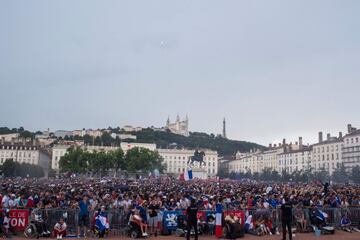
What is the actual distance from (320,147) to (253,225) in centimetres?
10634

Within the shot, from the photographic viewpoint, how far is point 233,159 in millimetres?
180250

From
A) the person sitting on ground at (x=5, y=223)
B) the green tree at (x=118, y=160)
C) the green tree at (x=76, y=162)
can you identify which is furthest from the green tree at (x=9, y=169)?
the person sitting on ground at (x=5, y=223)

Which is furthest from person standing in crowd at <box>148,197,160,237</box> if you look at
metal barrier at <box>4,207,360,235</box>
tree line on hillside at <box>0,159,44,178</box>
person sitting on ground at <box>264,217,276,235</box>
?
tree line on hillside at <box>0,159,44,178</box>

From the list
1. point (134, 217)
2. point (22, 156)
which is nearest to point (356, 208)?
point (134, 217)

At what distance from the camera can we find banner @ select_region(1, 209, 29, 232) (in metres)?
16.6

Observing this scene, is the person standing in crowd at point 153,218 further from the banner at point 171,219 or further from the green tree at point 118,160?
the green tree at point 118,160

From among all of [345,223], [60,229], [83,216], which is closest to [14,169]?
[83,216]

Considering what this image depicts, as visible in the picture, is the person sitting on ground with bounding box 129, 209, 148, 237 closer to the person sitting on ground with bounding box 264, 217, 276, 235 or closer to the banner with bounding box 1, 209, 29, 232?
the banner with bounding box 1, 209, 29, 232

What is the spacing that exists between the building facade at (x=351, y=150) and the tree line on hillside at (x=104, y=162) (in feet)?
174

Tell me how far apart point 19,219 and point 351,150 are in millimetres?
101065

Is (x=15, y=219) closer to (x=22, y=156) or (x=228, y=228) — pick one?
(x=228, y=228)

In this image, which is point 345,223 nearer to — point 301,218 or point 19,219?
point 301,218

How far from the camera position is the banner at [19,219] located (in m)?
16.6

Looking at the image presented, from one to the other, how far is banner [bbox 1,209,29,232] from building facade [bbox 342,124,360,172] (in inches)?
3843
